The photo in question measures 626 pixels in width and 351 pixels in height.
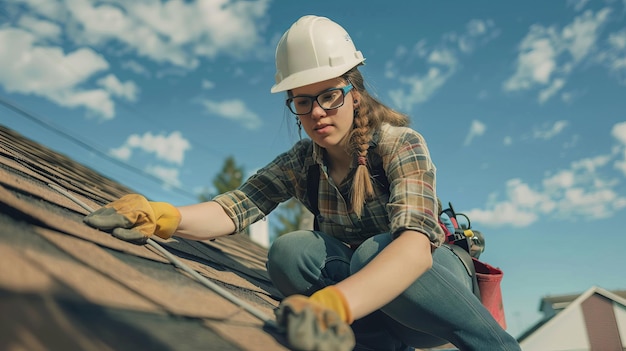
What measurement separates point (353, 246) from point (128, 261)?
99 cm

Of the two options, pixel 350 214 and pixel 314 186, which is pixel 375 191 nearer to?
pixel 350 214

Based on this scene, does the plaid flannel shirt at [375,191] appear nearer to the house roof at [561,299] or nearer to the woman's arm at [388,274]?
the woman's arm at [388,274]

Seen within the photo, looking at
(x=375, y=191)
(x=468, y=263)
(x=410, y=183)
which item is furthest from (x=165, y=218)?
(x=468, y=263)

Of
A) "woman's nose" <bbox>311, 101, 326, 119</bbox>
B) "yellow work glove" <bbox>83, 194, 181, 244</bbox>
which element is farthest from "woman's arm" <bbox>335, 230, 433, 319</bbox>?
"yellow work glove" <bbox>83, 194, 181, 244</bbox>

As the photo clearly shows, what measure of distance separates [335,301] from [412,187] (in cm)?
58

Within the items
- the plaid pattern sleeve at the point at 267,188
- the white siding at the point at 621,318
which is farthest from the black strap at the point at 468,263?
the white siding at the point at 621,318

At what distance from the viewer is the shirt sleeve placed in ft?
4.98

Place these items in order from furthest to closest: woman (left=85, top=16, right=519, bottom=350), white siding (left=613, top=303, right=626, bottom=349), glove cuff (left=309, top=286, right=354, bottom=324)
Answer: white siding (left=613, top=303, right=626, bottom=349) < woman (left=85, top=16, right=519, bottom=350) < glove cuff (left=309, top=286, right=354, bottom=324)

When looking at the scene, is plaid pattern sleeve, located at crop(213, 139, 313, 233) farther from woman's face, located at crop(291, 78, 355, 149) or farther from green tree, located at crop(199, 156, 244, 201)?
green tree, located at crop(199, 156, 244, 201)

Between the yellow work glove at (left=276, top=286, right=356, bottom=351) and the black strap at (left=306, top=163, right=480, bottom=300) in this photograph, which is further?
the black strap at (left=306, top=163, right=480, bottom=300)

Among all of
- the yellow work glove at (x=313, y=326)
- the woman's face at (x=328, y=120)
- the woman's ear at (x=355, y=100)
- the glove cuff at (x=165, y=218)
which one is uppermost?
the woman's ear at (x=355, y=100)

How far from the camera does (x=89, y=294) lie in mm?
915

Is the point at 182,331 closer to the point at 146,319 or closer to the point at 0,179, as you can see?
the point at 146,319

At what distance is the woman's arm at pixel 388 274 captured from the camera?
1237 mm
